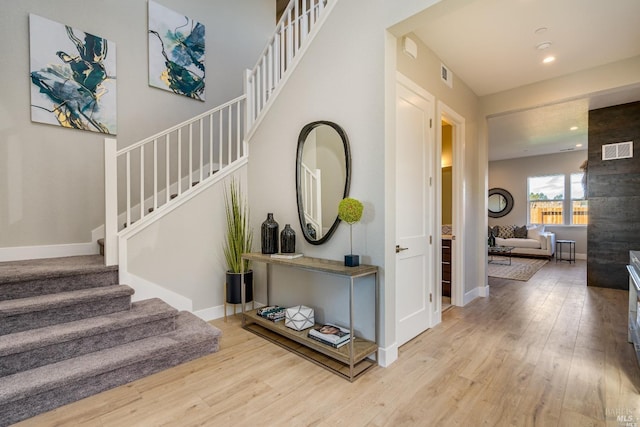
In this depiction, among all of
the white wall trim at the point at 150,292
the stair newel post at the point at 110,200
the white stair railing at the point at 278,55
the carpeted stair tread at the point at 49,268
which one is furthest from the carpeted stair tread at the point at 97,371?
the white stair railing at the point at 278,55

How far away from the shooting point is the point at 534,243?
7.87m

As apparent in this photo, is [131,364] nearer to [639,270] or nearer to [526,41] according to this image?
[639,270]

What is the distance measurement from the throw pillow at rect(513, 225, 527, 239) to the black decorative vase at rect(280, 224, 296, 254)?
8044 mm

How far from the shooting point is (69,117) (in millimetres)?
A: 3219

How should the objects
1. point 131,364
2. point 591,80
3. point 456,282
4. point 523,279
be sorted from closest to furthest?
1. point 131,364
2. point 591,80
3. point 456,282
4. point 523,279

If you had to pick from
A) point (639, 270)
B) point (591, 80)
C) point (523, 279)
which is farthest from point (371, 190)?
point (523, 279)

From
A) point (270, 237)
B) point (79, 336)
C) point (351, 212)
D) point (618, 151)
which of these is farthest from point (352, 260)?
point (618, 151)

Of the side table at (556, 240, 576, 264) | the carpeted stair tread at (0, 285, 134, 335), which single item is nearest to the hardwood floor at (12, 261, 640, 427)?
the carpeted stair tread at (0, 285, 134, 335)

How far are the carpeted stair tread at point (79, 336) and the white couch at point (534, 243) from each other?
342 inches

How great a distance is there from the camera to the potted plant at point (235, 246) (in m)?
3.22

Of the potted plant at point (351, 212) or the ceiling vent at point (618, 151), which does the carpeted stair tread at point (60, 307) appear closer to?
the potted plant at point (351, 212)

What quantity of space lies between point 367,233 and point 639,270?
201 cm

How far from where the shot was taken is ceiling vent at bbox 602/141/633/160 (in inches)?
174

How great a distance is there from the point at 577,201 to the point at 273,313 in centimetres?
929
